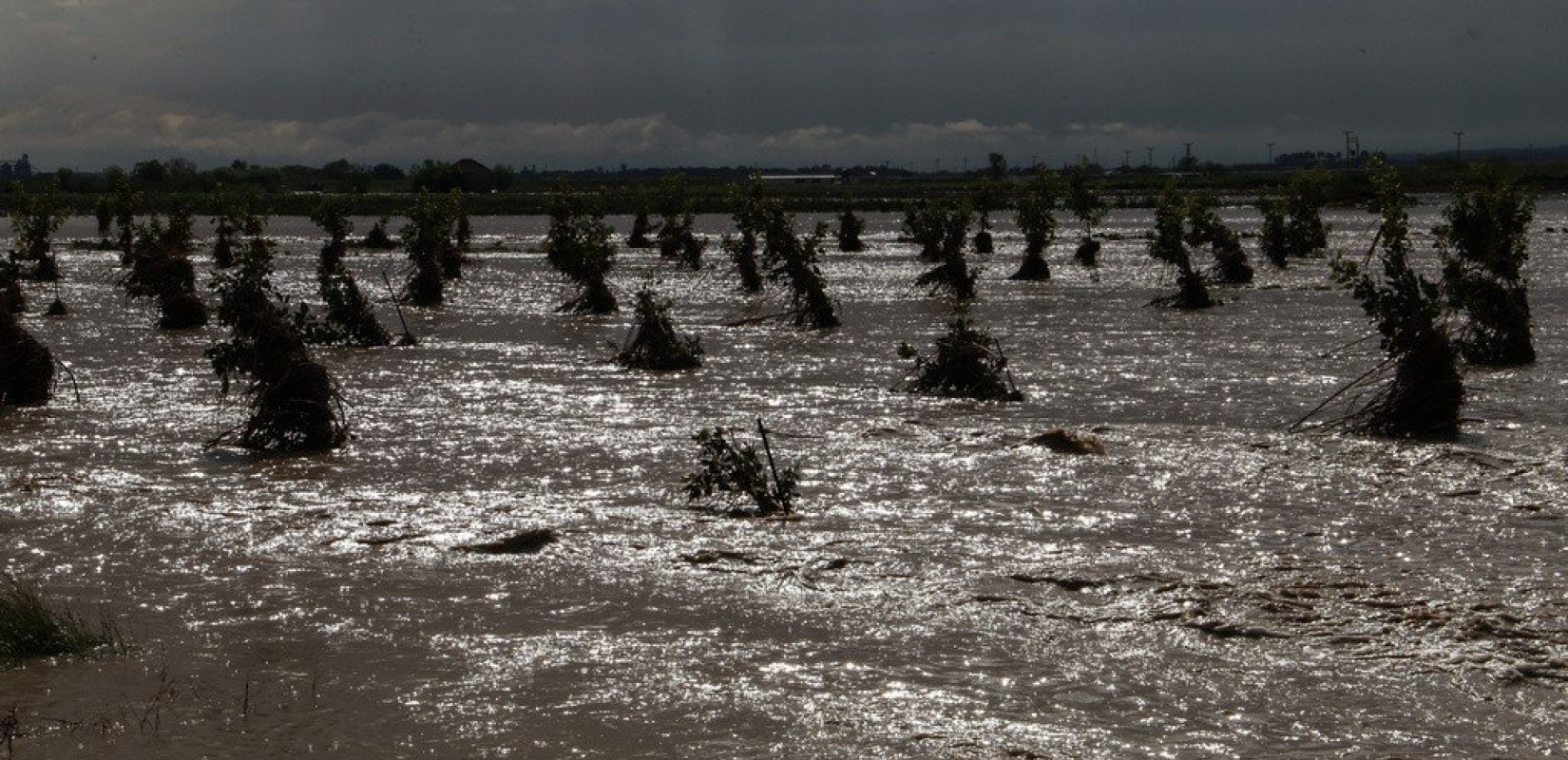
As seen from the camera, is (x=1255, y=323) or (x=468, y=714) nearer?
(x=468, y=714)

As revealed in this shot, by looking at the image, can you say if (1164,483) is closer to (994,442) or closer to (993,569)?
(994,442)

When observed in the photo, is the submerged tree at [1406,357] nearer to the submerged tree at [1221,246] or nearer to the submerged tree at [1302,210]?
the submerged tree at [1221,246]

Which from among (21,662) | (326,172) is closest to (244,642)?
(21,662)

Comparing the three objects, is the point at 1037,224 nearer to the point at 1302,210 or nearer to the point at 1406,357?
the point at 1302,210

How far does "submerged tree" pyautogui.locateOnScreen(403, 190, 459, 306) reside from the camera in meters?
28.9

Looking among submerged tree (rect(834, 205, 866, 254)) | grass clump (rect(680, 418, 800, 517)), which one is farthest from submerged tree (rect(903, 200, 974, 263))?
grass clump (rect(680, 418, 800, 517))

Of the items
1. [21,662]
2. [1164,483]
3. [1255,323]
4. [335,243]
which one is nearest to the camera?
[21,662]

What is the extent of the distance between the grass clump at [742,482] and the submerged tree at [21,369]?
8.05m

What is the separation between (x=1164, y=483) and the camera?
11.5 meters

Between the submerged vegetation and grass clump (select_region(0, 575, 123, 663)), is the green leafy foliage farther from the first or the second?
the submerged vegetation

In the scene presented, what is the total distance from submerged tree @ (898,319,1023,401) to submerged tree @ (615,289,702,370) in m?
3.40

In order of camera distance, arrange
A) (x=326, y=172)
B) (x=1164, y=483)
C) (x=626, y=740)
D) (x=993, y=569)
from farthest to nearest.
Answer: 1. (x=326, y=172)
2. (x=1164, y=483)
3. (x=993, y=569)
4. (x=626, y=740)

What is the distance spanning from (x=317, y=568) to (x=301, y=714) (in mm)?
2556

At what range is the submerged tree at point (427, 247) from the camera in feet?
94.8
